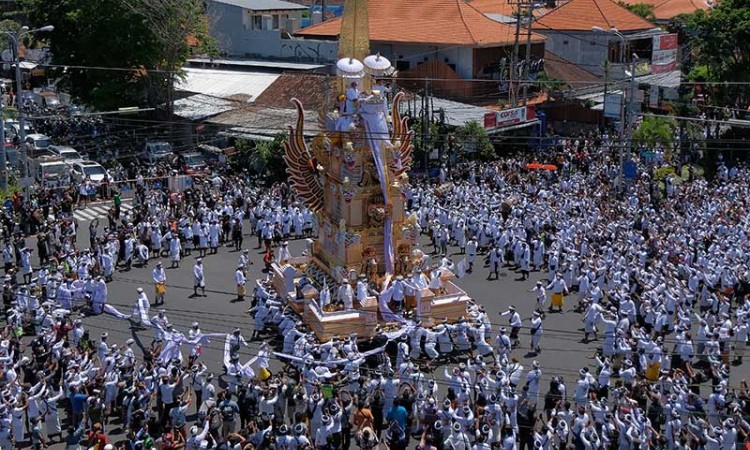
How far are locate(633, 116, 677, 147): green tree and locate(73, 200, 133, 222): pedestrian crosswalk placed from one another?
1856 centimetres

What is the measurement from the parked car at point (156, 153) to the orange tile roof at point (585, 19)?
23.6 m

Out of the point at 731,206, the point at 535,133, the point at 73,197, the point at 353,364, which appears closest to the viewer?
the point at 353,364

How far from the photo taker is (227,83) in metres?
47.0

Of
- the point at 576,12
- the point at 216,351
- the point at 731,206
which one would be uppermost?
the point at 576,12

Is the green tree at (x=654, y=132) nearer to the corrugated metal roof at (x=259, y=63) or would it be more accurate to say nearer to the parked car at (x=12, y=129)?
the corrugated metal roof at (x=259, y=63)

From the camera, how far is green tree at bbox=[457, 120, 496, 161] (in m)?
38.3

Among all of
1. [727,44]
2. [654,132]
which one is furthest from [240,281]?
[727,44]

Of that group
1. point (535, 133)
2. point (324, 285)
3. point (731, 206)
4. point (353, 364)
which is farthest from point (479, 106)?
point (353, 364)

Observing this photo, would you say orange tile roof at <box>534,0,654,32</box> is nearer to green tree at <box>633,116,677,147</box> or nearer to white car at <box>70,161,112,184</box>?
green tree at <box>633,116,677,147</box>

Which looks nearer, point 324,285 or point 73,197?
point 324,285

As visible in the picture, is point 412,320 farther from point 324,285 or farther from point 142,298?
point 142,298

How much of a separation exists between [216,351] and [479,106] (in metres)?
26.0

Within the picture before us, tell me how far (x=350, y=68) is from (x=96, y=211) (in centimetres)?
1499

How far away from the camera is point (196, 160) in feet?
129
